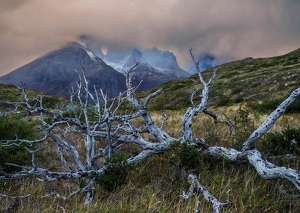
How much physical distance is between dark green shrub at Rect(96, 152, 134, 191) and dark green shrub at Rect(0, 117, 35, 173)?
2712mm

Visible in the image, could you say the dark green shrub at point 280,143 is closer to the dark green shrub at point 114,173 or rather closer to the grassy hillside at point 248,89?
the dark green shrub at point 114,173

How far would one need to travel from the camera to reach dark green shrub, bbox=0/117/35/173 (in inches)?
151

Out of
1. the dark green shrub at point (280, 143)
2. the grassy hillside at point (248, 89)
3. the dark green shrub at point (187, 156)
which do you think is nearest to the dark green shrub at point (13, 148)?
the dark green shrub at point (187, 156)

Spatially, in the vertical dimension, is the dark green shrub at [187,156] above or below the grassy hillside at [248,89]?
below

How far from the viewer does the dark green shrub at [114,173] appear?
9.04ft

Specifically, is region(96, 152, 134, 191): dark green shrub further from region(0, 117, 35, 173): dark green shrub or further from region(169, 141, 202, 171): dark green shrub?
region(0, 117, 35, 173): dark green shrub

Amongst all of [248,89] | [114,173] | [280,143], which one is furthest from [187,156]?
[248,89]

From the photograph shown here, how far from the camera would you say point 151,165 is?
366 cm

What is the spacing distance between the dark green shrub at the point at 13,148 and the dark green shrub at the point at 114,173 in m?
2.71

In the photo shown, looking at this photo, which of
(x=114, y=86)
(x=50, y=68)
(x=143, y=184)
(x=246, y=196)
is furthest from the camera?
(x=50, y=68)

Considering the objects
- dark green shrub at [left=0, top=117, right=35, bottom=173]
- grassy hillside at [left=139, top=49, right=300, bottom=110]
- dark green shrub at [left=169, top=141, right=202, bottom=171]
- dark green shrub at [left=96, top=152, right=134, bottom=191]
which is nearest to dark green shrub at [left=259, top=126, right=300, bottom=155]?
dark green shrub at [left=169, top=141, right=202, bottom=171]

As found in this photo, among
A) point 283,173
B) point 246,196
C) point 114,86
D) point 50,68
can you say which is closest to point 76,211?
point 246,196

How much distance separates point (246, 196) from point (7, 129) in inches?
255

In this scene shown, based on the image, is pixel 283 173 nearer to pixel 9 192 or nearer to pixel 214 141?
pixel 214 141
